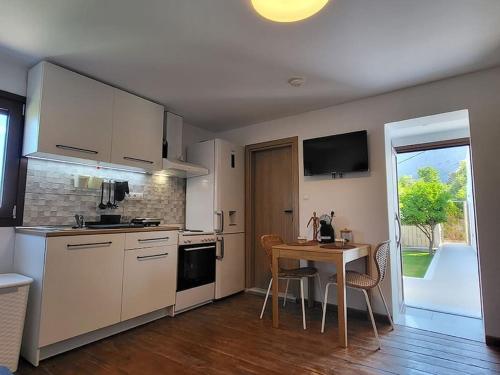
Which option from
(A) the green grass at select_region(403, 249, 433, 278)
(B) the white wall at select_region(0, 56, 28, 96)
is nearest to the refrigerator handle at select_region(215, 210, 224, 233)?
(B) the white wall at select_region(0, 56, 28, 96)

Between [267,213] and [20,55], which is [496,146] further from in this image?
[20,55]

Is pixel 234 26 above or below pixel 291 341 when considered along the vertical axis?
above

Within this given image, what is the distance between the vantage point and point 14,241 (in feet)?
7.70

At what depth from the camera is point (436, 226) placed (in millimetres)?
4777

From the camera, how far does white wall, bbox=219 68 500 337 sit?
242cm

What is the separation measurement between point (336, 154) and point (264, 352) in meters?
2.15

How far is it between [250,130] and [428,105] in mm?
2205

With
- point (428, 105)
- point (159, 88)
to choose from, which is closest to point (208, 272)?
point (159, 88)

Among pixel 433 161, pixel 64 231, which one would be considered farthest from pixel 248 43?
pixel 433 161

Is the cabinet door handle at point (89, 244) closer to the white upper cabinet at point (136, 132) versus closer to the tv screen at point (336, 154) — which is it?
the white upper cabinet at point (136, 132)

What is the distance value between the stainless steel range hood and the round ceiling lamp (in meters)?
1.99

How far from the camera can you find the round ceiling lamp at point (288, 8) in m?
1.69

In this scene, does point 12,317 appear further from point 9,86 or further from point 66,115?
point 9,86

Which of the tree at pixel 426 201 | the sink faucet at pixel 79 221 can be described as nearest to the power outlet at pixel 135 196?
the sink faucet at pixel 79 221
